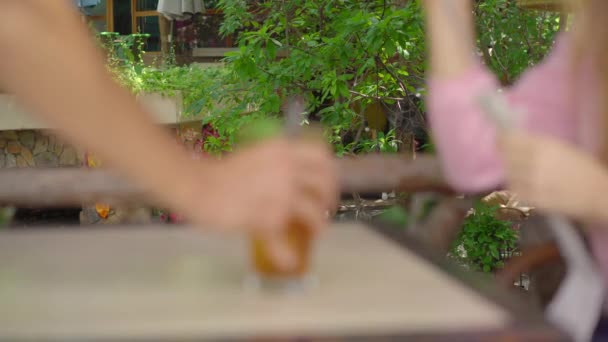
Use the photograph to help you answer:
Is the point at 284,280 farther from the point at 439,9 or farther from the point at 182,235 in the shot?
the point at 439,9

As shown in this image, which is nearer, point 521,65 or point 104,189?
point 104,189

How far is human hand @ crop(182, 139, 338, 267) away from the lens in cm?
88

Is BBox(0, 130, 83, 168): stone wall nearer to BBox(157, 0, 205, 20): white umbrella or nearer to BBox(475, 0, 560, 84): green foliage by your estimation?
BBox(157, 0, 205, 20): white umbrella

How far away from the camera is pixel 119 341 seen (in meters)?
0.81

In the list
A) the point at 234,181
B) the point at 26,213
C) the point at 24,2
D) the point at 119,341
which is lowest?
the point at 26,213

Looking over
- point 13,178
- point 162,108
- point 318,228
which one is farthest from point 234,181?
point 162,108

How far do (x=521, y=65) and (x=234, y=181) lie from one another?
3.41 metres

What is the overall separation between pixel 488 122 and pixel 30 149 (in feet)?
20.6

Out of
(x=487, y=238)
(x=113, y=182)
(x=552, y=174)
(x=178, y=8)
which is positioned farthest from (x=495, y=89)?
(x=178, y=8)

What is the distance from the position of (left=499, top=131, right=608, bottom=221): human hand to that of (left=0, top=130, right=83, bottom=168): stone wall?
620cm

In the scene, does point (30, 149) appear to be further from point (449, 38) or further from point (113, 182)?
point (449, 38)

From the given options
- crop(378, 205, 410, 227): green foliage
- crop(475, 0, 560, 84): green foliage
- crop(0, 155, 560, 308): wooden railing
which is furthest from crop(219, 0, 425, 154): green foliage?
crop(378, 205, 410, 227): green foliage

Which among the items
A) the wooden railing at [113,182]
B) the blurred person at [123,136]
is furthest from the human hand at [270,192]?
the wooden railing at [113,182]

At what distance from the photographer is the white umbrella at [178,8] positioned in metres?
7.96
